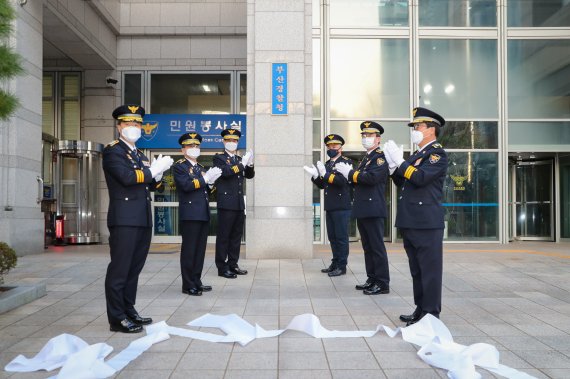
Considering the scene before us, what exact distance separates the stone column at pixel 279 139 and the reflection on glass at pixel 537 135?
5.84 meters

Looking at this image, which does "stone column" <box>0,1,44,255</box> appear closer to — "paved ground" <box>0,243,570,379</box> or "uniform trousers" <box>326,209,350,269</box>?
"paved ground" <box>0,243,570,379</box>

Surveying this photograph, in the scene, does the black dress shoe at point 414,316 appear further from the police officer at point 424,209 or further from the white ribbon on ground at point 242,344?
the white ribbon on ground at point 242,344

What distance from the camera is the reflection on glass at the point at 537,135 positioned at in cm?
1252

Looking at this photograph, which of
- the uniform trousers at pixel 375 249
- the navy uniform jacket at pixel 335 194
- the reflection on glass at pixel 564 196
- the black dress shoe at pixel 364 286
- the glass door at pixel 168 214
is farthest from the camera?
the glass door at pixel 168 214

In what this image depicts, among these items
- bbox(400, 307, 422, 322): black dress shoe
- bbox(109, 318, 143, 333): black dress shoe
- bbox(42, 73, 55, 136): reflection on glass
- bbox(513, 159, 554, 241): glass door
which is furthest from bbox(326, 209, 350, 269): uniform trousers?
bbox(42, 73, 55, 136): reflection on glass

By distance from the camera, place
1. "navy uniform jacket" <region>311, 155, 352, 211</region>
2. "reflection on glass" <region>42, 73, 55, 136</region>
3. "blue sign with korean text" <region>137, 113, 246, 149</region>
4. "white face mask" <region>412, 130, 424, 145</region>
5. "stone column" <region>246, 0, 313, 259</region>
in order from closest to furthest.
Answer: "white face mask" <region>412, 130, 424, 145</region> < "navy uniform jacket" <region>311, 155, 352, 211</region> < "stone column" <region>246, 0, 313, 259</region> < "blue sign with korean text" <region>137, 113, 246, 149</region> < "reflection on glass" <region>42, 73, 55, 136</region>

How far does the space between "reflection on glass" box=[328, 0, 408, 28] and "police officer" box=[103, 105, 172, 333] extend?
914cm

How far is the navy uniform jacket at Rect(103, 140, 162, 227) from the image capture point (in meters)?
4.52

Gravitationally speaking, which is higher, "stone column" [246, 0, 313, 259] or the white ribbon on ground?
"stone column" [246, 0, 313, 259]

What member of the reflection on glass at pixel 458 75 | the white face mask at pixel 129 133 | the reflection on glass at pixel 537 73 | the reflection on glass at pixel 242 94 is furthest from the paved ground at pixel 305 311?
the reflection on glass at pixel 242 94

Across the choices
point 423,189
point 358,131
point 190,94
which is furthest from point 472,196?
point 423,189

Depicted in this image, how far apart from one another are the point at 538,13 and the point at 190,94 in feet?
29.4

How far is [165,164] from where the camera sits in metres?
4.76

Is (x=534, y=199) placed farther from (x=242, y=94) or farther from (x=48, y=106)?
(x=48, y=106)
